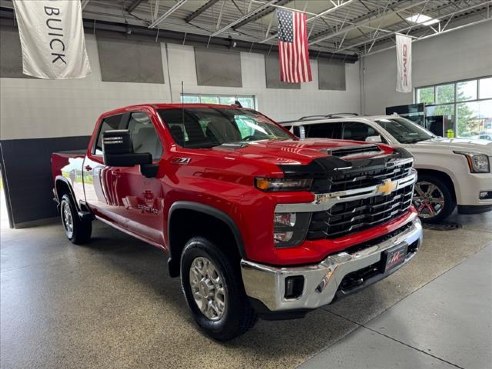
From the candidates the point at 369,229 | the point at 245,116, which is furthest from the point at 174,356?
the point at 245,116

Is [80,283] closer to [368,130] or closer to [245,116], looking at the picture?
[245,116]

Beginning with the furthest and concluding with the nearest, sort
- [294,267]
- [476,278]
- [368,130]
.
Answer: [368,130] < [476,278] < [294,267]

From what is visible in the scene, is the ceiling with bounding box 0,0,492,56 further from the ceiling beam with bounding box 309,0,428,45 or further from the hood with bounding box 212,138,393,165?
the hood with bounding box 212,138,393,165

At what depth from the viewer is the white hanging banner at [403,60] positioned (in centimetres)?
1052

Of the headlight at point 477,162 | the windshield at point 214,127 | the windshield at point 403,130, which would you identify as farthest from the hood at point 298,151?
the windshield at point 403,130

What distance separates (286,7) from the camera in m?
9.41

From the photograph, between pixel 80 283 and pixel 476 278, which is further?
pixel 80 283

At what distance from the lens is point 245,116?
360 centimetres

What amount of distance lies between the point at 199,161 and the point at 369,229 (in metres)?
1.23

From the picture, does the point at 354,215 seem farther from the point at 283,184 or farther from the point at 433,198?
the point at 433,198

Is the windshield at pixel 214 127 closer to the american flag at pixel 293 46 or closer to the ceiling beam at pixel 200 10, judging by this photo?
the american flag at pixel 293 46

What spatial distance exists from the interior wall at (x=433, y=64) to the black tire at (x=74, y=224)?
12.5 metres

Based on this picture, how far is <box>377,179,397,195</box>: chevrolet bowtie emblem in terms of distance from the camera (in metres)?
2.33

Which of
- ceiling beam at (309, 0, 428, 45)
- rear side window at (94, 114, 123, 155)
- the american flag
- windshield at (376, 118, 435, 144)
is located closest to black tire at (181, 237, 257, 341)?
rear side window at (94, 114, 123, 155)
